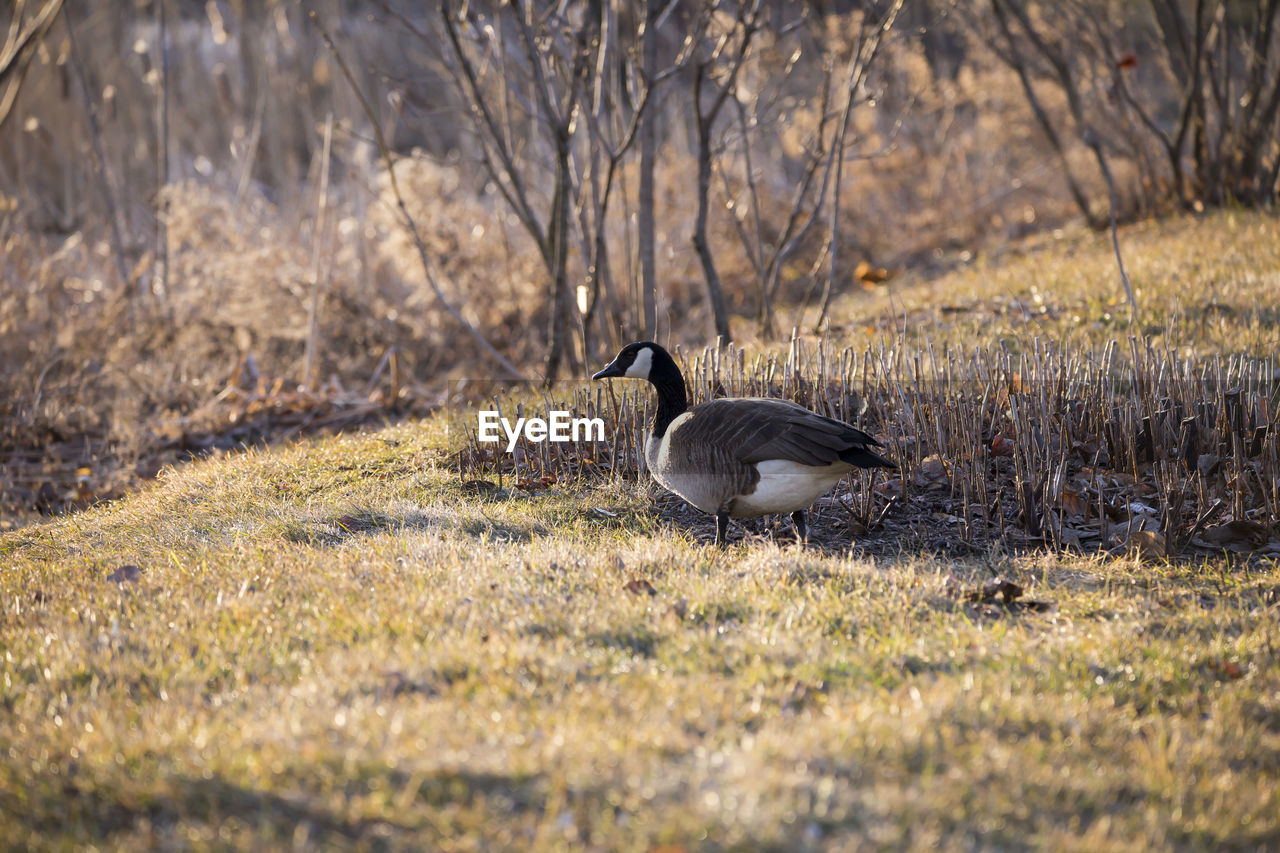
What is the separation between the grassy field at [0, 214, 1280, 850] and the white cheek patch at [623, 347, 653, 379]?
726mm

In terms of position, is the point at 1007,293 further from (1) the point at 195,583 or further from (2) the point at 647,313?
(1) the point at 195,583

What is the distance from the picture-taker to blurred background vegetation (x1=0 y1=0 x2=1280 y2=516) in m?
7.35

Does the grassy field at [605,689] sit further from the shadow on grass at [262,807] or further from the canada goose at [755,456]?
the canada goose at [755,456]

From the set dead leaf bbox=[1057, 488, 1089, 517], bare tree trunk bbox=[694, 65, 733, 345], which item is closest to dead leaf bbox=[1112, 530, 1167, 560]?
dead leaf bbox=[1057, 488, 1089, 517]

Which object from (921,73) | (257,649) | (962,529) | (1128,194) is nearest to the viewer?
(257,649)

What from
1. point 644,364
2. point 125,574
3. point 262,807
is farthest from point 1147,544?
point 125,574

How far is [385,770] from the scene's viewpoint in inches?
94.7

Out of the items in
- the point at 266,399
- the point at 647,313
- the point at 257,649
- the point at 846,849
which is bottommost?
the point at 846,849

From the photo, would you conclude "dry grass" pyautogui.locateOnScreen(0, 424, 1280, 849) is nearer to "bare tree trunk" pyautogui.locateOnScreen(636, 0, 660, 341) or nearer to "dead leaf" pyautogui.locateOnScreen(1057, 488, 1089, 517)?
"dead leaf" pyautogui.locateOnScreen(1057, 488, 1089, 517)

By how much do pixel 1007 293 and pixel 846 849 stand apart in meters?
7.31

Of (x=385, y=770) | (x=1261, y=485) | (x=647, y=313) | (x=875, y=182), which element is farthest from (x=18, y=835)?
(x=875, y=182)

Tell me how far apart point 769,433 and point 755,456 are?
0.37ft

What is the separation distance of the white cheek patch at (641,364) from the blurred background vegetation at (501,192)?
5.25ft

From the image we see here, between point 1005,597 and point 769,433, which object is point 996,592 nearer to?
point 1005,597
